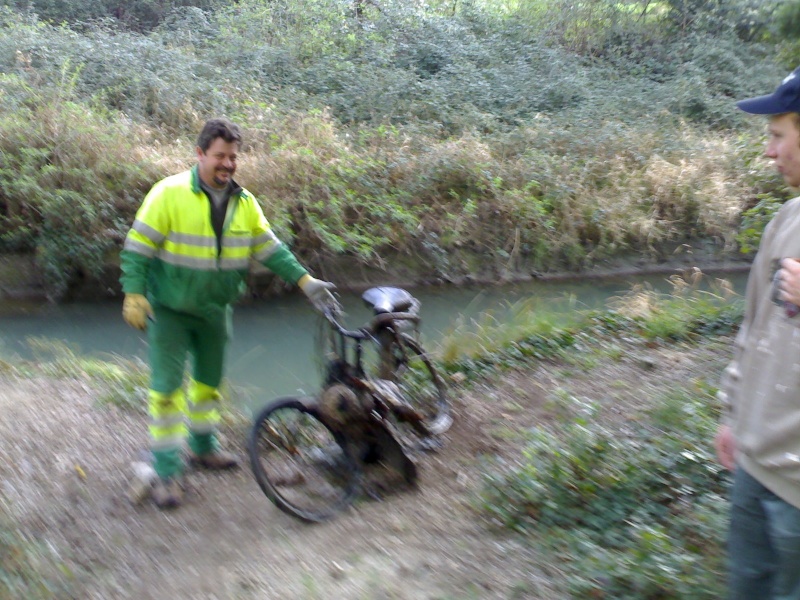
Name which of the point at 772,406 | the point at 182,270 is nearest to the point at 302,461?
the point at 182,270

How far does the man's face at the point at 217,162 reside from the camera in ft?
15.2

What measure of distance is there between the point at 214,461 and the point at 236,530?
2.63 feet

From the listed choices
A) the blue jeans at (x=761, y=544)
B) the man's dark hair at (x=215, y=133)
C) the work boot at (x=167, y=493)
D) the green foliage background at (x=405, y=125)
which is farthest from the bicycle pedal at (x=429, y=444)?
the green foliage background at (x=405, y=125)

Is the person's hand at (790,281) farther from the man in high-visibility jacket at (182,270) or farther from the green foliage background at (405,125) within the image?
the green foliage background at (405,125)

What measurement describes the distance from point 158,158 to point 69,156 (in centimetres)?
129

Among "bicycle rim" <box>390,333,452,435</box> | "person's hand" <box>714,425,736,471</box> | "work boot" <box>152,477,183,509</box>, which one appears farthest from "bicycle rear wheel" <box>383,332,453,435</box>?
"person's hand" <box>714,425,736,471</box>

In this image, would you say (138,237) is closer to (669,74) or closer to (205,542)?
(205,542)

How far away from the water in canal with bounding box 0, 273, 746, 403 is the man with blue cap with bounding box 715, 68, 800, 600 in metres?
5.91

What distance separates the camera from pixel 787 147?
7.95 feet

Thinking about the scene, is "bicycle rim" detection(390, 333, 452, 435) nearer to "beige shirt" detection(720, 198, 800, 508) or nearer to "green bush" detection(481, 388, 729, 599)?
"green bush" detection(481, 388, 729, 599)

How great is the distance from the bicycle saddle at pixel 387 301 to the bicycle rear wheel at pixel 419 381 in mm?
206

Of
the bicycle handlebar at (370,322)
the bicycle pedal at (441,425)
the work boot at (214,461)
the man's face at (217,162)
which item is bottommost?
the work boot at (214,461)

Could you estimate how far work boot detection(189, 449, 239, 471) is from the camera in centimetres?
526

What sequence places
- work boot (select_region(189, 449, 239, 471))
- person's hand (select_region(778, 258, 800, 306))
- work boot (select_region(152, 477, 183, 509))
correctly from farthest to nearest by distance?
work boot (select_region(189, 449, 239, 471)), work boot (select_region(152, 477, 183, 509)), person's hand (select_region(778, 258, 800, 306))
